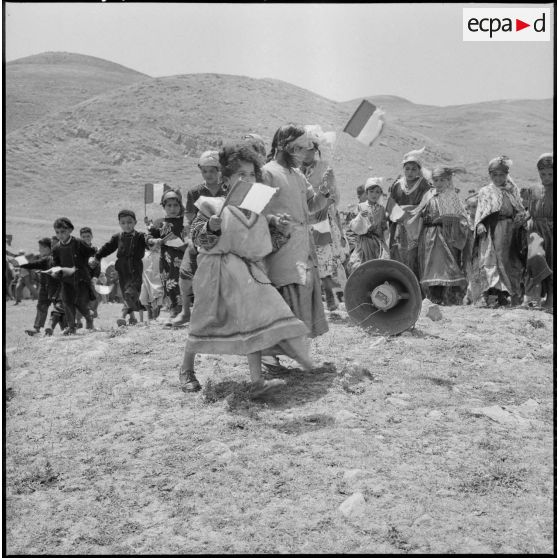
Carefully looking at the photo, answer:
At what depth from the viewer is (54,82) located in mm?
78062

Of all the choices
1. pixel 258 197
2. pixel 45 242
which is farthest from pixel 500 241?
pixel 45 242

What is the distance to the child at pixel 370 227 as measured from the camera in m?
8.49

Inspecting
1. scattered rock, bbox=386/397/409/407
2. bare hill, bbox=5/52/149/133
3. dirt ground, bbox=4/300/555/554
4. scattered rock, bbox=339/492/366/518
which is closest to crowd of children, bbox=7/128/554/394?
dirt ground, bbox=4/300/555/554

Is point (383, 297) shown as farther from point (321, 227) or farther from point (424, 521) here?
point (424, 521)

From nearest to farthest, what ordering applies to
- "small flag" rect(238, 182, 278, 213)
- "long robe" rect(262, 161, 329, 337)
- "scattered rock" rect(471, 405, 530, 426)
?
"small flag" rect(238, 182, 278, 213) → "scattered rock" rect(471, 405, 530, 426) → "long robe" rect(262, 161, 329, 337)

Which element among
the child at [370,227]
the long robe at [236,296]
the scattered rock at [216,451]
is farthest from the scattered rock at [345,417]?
the child at [370,227]

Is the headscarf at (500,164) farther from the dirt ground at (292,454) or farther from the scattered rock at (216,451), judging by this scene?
the scattered rock at (216,451)

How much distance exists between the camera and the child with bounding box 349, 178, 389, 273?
8492 mm

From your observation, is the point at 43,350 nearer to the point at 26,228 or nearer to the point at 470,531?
the point at 470,531

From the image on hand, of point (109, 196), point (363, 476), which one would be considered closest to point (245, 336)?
point (363, 476)

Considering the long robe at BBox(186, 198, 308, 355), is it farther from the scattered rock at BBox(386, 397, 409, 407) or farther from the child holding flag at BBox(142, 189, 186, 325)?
the child holding flag at BBox(142, 189, 186, 325)

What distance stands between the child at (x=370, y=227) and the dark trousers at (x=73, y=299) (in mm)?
2990

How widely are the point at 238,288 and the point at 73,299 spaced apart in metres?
4.14

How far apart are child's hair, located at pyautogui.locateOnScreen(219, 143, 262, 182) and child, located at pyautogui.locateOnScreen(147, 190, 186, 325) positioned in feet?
10.5
